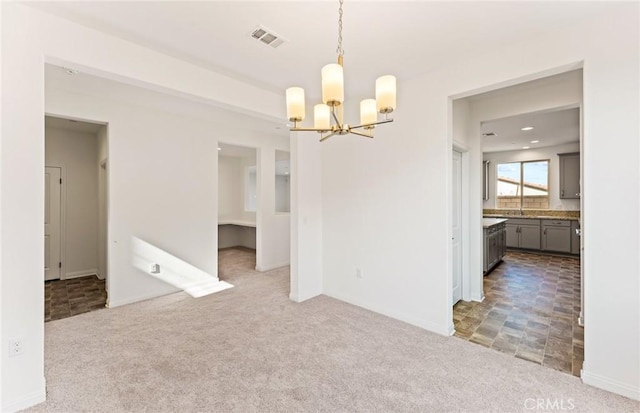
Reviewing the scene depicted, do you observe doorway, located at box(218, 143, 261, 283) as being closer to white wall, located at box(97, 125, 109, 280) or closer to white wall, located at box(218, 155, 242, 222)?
white wall, located at box(218, 155, 242, 222)

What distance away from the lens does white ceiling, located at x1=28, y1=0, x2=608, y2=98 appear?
6.73 ft

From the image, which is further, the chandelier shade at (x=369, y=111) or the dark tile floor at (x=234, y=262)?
the dark tile floor at (x=234, y=262)

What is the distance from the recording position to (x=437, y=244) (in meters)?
3.07

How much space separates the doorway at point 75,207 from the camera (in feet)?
16.0

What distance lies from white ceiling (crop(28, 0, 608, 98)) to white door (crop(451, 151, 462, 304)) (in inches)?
58.9

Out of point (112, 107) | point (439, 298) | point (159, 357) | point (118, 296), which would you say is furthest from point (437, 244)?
point (112, 107)

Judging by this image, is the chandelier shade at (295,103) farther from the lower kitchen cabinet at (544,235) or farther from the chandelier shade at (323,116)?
the lower kitchen cabinet at (544,235)

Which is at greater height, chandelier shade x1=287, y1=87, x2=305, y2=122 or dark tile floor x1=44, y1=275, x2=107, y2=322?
chandelier shade x1=287, y1=87, x2=305, y2=122

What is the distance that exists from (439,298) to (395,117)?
211 centimetres

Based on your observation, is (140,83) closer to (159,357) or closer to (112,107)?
(112,107)

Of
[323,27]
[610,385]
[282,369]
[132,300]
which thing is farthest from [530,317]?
[132,300]

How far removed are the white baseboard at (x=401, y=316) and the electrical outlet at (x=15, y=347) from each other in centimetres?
315

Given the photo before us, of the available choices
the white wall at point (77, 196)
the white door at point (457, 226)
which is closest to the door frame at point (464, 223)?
the white door at point (457, 226)

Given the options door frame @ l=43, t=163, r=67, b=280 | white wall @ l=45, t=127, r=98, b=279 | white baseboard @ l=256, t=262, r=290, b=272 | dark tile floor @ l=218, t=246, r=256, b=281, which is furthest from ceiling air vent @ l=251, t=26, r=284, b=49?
door frame @ l=43, t=163, r=67, b=280
